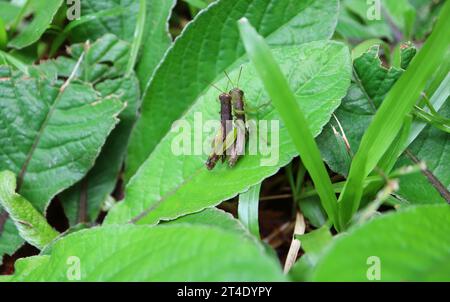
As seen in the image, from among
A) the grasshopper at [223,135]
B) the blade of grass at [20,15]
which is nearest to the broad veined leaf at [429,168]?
the grasshopper at [223,135]

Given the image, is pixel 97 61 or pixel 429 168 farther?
pixel 97 61

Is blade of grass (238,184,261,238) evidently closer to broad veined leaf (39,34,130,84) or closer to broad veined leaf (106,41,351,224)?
broad veined leaf (106,41,351,224)

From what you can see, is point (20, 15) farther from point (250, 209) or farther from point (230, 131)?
point (250, 209)

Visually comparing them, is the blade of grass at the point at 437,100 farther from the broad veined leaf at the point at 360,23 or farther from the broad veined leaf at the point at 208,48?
the broad veined leaf at the point at 360,23

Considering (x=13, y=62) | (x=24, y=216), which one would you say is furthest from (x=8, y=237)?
(x=13, y=62)

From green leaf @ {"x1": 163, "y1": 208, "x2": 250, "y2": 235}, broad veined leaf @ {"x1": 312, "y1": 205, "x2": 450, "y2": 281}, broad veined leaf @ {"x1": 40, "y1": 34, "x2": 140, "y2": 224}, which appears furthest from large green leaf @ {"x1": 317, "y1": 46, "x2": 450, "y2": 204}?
broad veined leaf @ {"x1": 40, "y1": 34, "x2": 140, "y2": 224}

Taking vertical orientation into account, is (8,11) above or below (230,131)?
above

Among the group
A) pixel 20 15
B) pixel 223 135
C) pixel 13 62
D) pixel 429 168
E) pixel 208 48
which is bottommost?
pixel 429 168
